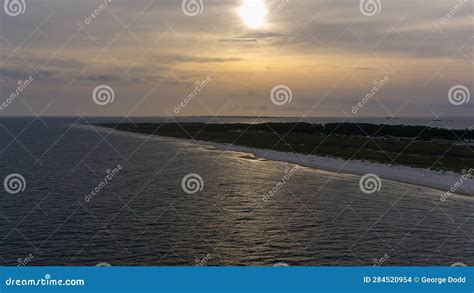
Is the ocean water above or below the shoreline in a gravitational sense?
below

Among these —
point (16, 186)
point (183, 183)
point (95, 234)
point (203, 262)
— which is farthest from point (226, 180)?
point (203, 262)

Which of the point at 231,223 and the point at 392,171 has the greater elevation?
the point at 392,171

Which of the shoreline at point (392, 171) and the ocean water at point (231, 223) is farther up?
the shoreline at point (392, 171)

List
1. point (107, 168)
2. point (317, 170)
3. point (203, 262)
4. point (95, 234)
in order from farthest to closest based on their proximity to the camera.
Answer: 1. point (107, 168)
2. point (317, 170)
3. point (95, 234)
4. point (203, 262)

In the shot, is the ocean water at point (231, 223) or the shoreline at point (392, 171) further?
the shoreline at point (392, 171)

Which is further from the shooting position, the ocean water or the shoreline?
the shoreline

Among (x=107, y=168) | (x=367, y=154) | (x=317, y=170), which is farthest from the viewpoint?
(x=367, y=154)

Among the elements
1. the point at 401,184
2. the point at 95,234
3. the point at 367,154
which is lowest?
the point at 95,234

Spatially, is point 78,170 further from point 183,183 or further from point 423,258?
point 423,258
